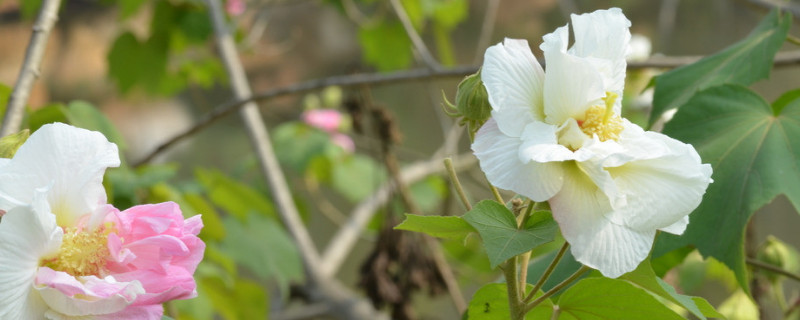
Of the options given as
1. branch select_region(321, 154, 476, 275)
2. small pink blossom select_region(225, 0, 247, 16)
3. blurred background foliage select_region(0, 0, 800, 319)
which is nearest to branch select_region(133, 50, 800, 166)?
blurred background foliage select_region(0, 0, 800, 319)

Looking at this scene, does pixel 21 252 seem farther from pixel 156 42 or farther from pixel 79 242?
pixel 156 42

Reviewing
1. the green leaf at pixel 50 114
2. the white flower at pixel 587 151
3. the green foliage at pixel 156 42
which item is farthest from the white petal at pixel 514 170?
the green foliage at pixel 156 42

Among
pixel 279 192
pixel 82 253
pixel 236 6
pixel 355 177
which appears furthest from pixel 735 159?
pixel 236 6

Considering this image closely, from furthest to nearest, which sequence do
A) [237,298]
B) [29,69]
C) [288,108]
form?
1. [288,108]
2. [237,298]
3. [29,69]

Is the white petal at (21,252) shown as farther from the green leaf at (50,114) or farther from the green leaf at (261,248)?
the green leaf at (261,248)

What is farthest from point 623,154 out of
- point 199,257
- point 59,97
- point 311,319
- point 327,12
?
point 327,12

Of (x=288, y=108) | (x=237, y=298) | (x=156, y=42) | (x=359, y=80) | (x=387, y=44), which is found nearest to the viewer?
(x=359, y=80)

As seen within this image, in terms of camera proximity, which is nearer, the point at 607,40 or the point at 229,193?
the point at 607,40
